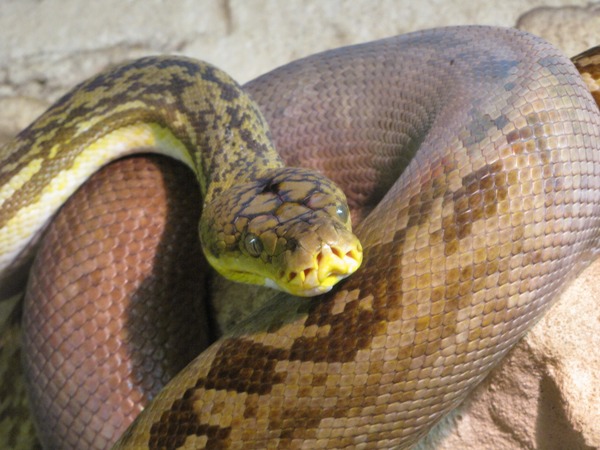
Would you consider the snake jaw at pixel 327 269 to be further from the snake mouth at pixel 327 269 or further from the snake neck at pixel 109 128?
the snake neck at pixel 109 128

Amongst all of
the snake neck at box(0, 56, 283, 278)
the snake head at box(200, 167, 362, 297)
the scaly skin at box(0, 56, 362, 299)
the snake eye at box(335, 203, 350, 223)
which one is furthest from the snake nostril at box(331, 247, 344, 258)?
the snake neck at box(0, 56, 283, 278)

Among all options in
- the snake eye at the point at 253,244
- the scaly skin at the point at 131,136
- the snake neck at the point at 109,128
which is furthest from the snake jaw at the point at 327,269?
the snake neck at the point at 109,128

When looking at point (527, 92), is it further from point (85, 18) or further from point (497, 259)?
point (85, 18)

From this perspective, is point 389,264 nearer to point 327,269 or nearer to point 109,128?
point 327,269

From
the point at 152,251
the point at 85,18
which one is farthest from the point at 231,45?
the point at 152,251

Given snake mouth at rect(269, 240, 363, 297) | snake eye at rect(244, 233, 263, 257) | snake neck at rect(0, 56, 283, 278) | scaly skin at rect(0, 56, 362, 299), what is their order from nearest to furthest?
1. snake mouth at rect(269, 240, 363, 297)
2. snake eye at rect(244, 233, 263, 257)
3. scaly skin at rect(0, 56, 362, 299)
4. snake neck at rect(0, 56, 283, 278)

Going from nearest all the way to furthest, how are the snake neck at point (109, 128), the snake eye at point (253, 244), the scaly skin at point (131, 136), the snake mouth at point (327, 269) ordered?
1. the snake mouth at point (327, 269)
2. the snake eye at point (253, 244)
3. the scaly skin at point (131, 136)
4. the snake neck at point (109, 128)

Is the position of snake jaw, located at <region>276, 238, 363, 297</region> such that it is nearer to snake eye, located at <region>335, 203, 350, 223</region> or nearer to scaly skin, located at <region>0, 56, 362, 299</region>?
snake eye, located at <region>335, 203, 350, 223</region>

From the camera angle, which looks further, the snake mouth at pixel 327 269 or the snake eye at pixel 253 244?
the snake eye at pixel 253 244
